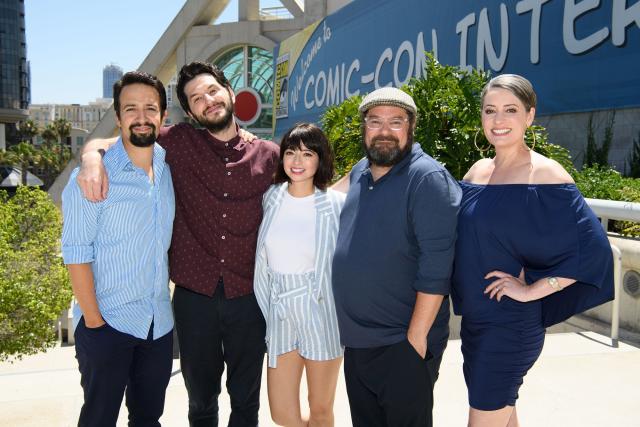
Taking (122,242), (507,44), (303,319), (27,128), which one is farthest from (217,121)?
(27,128)

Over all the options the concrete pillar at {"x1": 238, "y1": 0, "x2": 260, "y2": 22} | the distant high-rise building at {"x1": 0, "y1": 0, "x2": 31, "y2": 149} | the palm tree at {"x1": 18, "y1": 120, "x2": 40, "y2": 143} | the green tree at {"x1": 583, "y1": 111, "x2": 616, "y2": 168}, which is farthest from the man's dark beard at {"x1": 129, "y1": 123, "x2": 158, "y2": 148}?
the palm tree at {"x1": 18, "y1": 120, "x2": 40, "y2": 143}

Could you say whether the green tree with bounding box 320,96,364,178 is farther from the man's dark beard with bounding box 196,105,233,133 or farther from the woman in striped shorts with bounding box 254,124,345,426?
the woman in striped shorts with bounding box 254,124,345,426

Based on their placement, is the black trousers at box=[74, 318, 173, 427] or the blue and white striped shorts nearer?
the black trousers at box=[74, 318, 173, 427]

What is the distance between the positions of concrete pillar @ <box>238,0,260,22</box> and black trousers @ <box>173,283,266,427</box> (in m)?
35.4

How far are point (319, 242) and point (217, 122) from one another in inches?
36.5

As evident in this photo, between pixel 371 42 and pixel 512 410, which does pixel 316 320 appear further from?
pixel 371 42

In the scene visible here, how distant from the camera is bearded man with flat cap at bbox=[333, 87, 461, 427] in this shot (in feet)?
8.16

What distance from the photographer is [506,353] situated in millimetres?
2404

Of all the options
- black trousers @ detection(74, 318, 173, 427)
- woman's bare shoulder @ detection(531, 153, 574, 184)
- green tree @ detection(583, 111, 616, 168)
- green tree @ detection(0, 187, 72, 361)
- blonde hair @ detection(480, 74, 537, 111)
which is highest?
green tree @ detection(583, 111, 616, 168)

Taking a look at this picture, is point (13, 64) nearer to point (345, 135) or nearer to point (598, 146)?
point (598, 146)

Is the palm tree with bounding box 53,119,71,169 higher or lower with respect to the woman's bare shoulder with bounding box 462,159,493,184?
higher

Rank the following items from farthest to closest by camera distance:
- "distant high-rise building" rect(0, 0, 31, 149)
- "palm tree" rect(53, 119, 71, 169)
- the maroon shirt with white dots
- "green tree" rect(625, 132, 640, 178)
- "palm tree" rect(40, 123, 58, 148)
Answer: "palm tree" rect(53, 119, 71, 169), "palm tree" rect(40, 123, 58, 148), "distant high-rise building" rect(0, 0, 31, 149), "green tree" rect(625, 132, 640, 178), the maroon shirt with white dots

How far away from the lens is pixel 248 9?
3575 centimetres

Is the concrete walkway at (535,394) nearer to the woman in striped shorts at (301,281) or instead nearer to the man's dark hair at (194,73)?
the woman in striped shorts at (301,281)
